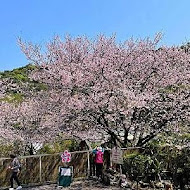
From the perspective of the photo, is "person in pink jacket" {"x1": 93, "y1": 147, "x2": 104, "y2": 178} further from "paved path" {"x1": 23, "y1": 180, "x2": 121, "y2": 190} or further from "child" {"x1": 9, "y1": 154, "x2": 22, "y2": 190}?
"child" {"x1": 9, "y1": 154, "x2": 22, "y2": 190}

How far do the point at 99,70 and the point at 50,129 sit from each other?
3810mm

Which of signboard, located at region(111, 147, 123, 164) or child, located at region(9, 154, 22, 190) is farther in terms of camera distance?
child, located at region(9, 154, 22, 190)

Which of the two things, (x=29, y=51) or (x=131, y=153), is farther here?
(x=29, y=51)

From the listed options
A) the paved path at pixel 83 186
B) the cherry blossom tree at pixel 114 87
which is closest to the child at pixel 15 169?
the paved path at pixel 83 186

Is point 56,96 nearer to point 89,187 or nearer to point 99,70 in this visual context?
point 99,70

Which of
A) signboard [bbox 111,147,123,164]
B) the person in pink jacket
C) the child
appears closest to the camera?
signboard [bbox 111,147,123,164]

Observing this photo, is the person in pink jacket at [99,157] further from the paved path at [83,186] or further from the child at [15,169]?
the child at [15,169]

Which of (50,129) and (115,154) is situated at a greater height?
(50,129)

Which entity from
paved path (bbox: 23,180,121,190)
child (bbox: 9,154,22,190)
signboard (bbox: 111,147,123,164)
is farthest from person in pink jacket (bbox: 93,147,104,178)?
child (bbox: 9,154,22,190)

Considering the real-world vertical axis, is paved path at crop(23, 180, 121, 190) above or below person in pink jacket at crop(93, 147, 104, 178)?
below

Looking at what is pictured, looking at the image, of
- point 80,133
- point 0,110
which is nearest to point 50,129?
point 80,133

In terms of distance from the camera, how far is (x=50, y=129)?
15211mm

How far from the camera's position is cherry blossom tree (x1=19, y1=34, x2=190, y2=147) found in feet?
44.9

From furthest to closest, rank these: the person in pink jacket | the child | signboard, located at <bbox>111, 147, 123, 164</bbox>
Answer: the person in pink jacket
the child
signboard, located at <bbox>111, 147, 123, 164</bbox>
